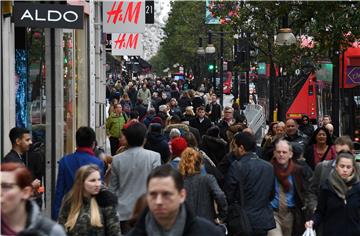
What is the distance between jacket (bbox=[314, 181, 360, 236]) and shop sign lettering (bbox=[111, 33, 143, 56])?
18.7 metres

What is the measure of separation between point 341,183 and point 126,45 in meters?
19.2

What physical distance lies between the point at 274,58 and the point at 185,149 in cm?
2522

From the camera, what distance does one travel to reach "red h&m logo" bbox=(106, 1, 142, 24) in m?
22.2

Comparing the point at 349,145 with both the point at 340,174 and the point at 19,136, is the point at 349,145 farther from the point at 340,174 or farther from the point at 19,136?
the point at 19,136

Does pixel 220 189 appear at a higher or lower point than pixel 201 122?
lower

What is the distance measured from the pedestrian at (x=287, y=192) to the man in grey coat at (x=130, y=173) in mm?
1405

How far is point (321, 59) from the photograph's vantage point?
30.8m

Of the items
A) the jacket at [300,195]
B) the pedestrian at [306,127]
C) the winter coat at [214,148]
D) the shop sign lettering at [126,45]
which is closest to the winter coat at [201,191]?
the jacket at [300,195]

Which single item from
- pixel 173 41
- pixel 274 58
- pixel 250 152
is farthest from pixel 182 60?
pixel 250 152

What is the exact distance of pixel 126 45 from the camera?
2828cm

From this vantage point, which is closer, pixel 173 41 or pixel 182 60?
pixel 173 41

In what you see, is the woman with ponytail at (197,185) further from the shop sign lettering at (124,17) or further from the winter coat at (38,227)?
the shop sign lettering at (124,17)

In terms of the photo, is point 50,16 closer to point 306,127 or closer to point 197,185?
point 197,185

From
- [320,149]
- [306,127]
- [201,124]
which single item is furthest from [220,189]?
[201,124]
